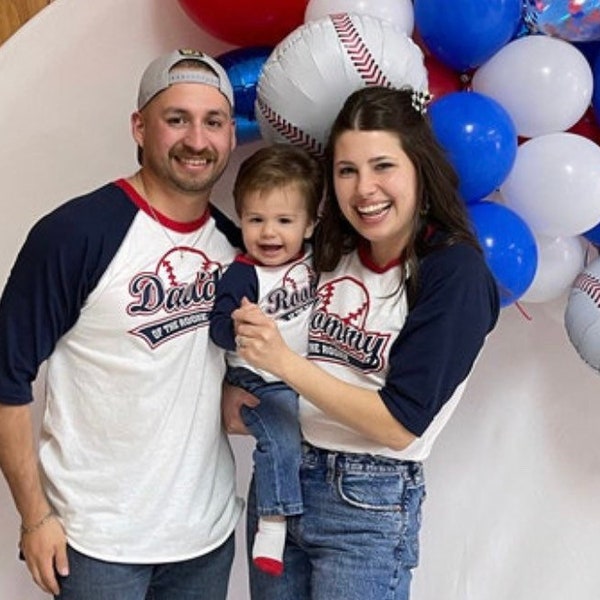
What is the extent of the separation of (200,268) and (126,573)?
51cm

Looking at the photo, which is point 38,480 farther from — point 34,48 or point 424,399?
point 34,48

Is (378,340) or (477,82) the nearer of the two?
(378,340)

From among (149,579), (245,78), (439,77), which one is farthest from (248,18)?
(149,579)

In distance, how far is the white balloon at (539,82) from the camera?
158 centimetres

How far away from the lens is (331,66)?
4.85 ft

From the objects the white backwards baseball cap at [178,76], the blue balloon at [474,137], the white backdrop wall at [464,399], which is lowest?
the white backdrop wall at [464,399]

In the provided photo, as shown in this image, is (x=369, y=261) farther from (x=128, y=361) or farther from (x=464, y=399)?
(x=464, y=399)

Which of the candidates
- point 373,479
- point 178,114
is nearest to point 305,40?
point 178,114

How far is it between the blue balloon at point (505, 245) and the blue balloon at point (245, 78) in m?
0.41

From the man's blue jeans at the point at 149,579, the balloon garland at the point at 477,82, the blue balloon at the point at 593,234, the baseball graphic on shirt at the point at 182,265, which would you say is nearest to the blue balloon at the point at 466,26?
the balloon garland at the point at 477,82

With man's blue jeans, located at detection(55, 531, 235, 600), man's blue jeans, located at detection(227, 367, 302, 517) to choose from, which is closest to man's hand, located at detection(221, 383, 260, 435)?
man's blue jeans, located at detection(227, 367, 302, 517)

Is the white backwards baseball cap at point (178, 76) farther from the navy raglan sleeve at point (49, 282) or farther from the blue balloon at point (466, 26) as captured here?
the blue balloon at point (466, 26)

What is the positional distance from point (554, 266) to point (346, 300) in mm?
455

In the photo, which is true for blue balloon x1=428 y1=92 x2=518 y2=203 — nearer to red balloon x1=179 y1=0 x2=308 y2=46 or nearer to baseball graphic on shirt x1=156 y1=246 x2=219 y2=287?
red balloon x1=179 y1=0 x2=308 y2=46
